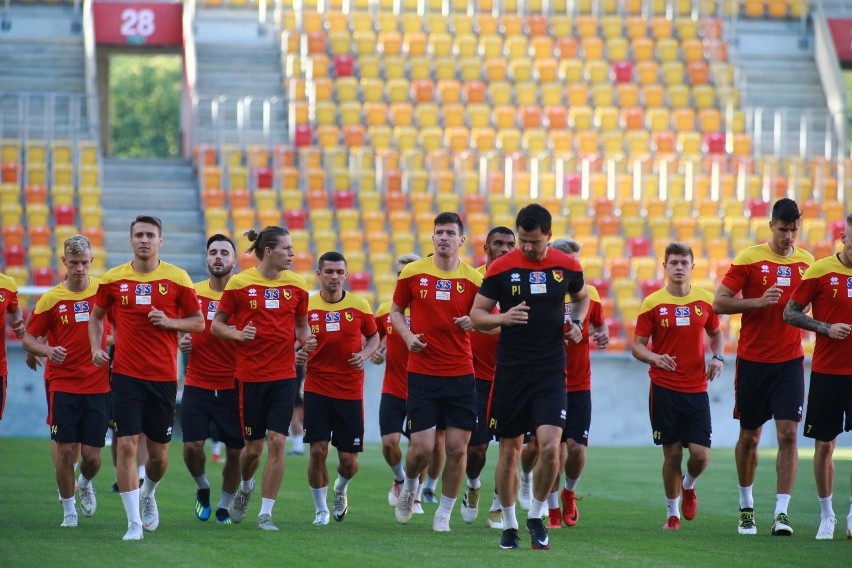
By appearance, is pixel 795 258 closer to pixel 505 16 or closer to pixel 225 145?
pixel 225 145

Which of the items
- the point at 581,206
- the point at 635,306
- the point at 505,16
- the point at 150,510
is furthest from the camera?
the point at 505,16

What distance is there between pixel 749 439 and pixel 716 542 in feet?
4.07

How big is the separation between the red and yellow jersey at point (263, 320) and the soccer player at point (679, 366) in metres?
2.80

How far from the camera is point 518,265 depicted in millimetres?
9719

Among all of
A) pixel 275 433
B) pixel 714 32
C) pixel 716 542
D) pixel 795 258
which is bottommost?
pixel 716 542

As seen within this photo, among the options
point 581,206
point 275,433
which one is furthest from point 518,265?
point 581,206

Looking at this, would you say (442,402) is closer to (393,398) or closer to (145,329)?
(393,398)

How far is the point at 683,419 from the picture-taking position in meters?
11.9

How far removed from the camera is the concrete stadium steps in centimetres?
2609

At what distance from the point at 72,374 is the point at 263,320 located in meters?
1.58

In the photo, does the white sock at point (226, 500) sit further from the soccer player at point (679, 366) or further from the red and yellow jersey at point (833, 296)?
the red and yellow jersey at point (833, 296)

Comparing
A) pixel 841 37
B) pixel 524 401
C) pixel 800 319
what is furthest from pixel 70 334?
pixel 841 37

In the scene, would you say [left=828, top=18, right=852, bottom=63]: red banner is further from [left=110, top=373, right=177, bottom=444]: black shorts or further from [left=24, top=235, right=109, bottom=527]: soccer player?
[left=110, top=373, right=177, bottom=444]: black shorts


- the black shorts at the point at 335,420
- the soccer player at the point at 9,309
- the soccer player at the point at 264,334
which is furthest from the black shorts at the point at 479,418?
the soccer player at the point at 9,309
